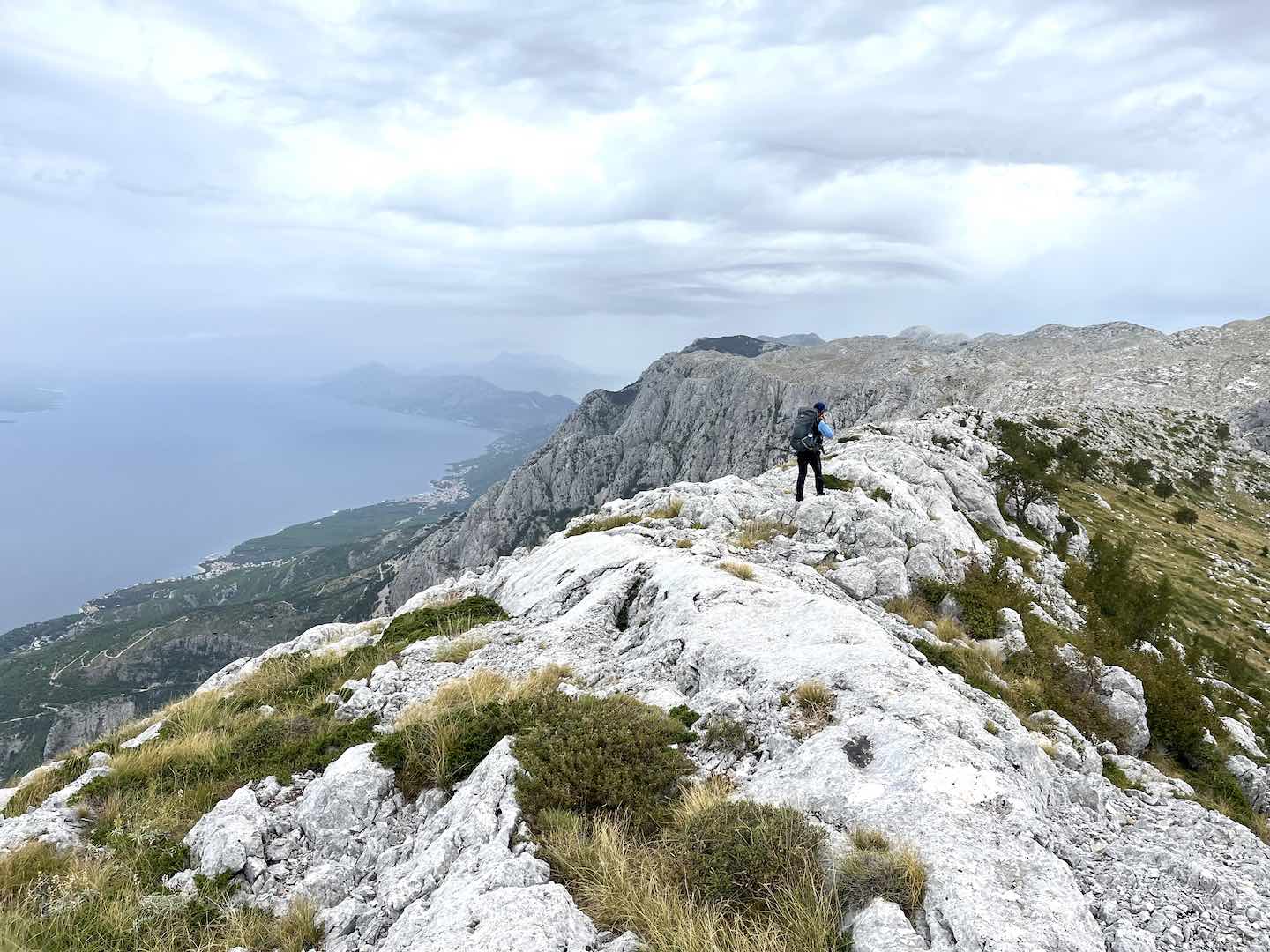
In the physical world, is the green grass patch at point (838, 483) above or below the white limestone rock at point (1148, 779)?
above

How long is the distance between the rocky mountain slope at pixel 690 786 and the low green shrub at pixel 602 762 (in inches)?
1.5

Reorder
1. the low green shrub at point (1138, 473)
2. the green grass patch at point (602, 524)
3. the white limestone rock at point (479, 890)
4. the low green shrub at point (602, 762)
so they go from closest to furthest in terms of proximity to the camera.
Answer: the white limestone rock at point (479, 890)
the low green shrub at point (602, 762)
the green grass patch at point (602, 524)
the low green shrub at point (1138, 473)

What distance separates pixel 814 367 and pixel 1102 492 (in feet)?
501

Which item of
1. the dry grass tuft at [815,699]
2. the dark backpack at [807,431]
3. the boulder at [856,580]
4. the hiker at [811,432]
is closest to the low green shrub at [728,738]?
the dry grass tuft at [815,699]

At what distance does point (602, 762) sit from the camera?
7660mm

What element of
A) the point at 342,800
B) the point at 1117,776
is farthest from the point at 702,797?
the point at 1117,776

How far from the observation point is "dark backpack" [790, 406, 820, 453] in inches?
765

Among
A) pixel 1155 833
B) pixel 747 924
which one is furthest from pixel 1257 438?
pixel 747 924

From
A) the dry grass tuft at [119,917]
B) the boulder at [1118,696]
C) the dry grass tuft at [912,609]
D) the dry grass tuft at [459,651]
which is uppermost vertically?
the dry grass tuft at [912,609]

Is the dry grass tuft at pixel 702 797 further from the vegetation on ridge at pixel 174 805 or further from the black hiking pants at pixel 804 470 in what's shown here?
the black hiking pants at pixel 804 470

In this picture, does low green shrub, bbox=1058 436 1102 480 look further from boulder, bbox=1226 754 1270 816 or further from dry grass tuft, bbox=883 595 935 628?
dry grass tuft, bbox=883 595 935 628

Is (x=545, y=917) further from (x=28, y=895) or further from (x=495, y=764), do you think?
(x=28, y=895)

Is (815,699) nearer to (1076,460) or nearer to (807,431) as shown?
(807,431)

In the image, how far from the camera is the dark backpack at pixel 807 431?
1944cm
